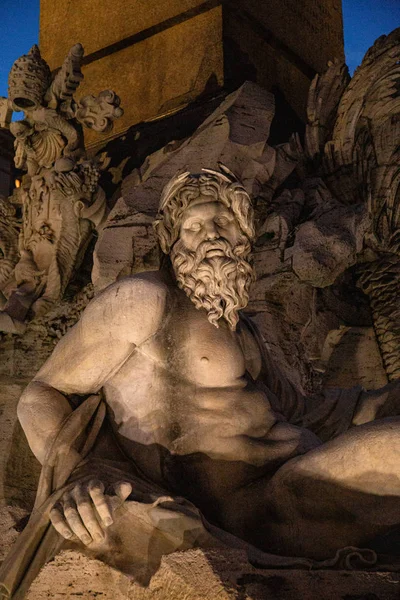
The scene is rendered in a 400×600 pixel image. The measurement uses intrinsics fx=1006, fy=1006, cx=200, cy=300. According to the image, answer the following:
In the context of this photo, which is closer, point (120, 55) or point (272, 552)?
point (272, 552)

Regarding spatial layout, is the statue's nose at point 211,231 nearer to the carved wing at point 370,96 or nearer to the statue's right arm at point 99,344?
the statue's right arm at point 99,344

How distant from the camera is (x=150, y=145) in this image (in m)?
8.17

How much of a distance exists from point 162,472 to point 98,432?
31 cm

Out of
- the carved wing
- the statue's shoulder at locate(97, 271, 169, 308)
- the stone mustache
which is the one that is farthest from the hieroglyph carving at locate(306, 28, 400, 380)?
the statue's shoulder at locate(97, 271, 169, 308)

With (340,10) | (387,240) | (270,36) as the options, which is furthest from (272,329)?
(340,10)

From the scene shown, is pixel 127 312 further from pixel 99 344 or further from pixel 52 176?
pixel 52 176

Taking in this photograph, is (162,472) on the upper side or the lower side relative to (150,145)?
lower

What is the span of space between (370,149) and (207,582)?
4244mm

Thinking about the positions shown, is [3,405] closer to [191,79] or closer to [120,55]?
[191,79]

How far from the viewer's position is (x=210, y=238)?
4.27m

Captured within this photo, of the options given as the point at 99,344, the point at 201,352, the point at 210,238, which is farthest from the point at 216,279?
the point at 99,344

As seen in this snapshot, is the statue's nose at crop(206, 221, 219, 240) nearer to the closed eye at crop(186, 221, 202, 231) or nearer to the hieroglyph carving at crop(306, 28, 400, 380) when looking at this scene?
the closed eye at crop(186, 221, 202, 231)

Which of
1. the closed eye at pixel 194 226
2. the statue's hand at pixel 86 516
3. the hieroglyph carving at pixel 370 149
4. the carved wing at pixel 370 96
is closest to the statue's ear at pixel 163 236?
the closed eye at pixel 194 226

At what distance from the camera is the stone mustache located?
3.60 metres
